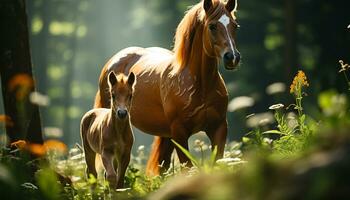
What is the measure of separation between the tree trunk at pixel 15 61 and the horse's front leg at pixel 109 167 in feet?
5.13

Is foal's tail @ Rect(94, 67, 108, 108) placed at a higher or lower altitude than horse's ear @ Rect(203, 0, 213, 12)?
lower

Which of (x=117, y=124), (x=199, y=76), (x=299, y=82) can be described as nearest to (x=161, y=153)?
(x=199, y=76)

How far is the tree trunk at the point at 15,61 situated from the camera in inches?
430

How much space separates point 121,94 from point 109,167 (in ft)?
2.73

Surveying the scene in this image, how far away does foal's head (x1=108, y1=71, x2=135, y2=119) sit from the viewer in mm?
9477

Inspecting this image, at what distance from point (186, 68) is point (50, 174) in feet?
19.7

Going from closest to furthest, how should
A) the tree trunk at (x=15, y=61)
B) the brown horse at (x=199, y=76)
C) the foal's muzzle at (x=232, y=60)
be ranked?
the foal's muzzle at (x=232, y=60), the brown horse at (x=199, y=76), the tree trunk at (x=15, y=61)

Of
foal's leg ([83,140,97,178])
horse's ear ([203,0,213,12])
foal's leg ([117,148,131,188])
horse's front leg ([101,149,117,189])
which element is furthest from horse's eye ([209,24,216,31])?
foal's leg ([83,140,97,178])

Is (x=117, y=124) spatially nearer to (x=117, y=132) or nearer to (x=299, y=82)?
(x=117, y=132)

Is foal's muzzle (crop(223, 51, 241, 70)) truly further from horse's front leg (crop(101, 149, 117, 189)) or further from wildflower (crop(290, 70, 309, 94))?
horse's front leg (crop(101, 149, 117, 189))

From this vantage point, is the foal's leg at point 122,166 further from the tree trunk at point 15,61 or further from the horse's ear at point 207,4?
the horse's ear at point 207,4

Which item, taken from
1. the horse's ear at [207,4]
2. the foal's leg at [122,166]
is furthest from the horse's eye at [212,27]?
the foal's leg at [122,166]

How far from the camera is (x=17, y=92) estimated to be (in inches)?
439

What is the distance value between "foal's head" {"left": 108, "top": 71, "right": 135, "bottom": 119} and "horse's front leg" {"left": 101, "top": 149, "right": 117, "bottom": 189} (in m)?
0.49
